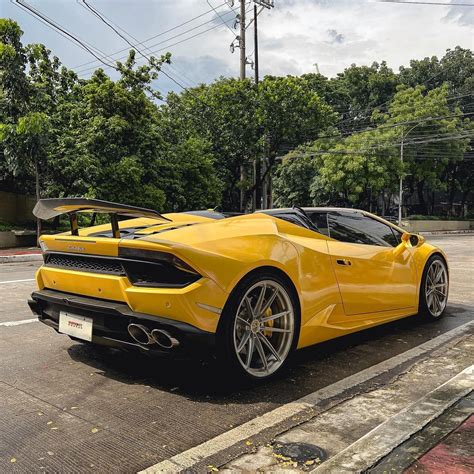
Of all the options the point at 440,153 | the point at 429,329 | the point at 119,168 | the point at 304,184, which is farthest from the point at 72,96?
the point at 440,153

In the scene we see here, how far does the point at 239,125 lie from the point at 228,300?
2509 centimetres

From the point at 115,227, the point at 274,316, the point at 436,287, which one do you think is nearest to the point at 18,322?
the point at 115,227

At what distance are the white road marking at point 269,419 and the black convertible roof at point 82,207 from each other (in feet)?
5.33

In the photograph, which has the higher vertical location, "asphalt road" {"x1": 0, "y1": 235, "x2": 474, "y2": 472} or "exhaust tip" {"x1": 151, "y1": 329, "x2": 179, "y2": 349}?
"exhaust tip" {"x1": 151, "y1": 329, "x2": 179, "y2": 349}

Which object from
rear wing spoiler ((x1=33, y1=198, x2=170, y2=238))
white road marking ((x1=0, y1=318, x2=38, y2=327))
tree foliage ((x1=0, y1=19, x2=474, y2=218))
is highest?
tree foliage ((x1=0, y1=19, x2=474, y2=218))

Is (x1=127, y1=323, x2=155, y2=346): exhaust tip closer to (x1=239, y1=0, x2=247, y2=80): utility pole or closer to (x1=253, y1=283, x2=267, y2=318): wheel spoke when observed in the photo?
(x1=253, y1=283, x2=267, y2=318): wheel spoke

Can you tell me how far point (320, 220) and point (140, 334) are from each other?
2127mm

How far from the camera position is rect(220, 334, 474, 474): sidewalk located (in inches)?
95.0

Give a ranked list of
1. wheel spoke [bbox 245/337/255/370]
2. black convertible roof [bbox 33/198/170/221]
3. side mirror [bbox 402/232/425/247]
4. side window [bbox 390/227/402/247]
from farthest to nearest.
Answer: side mirror [bbox 402/232/425/247] → side window [bbox 390/227/402/247] → wheel spoke [bbox 245/337/255/370] → black convertible roof [bbox 33/198/170/221]

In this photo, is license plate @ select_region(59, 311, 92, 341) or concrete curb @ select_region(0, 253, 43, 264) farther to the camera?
concrete curb @ select_region(0, 253, 43, 264)

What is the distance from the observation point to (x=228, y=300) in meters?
3.22

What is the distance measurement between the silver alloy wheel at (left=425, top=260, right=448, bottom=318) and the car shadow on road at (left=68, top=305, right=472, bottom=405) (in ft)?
1.89

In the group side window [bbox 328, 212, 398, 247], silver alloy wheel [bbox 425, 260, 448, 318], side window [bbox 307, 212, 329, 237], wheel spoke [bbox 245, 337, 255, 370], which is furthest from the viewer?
silver alloy wheel [bbox 425, 260, 448, 318]

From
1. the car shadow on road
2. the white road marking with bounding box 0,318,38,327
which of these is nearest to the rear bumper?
the car shadow on road
